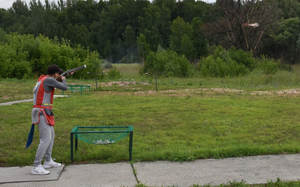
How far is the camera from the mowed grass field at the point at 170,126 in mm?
6719

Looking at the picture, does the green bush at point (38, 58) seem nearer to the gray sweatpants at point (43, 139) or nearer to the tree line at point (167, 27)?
the tree line at point (167, 27)

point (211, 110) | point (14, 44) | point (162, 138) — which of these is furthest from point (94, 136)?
point (14, 44)

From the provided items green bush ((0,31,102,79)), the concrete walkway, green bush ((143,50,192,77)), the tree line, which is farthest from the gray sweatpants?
the tree line

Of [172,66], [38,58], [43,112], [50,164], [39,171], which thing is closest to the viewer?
[39,171]

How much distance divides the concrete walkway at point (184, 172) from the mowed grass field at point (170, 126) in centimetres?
34

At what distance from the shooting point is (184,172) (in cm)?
573

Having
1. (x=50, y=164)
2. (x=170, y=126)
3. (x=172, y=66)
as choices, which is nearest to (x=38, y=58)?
(x=172, y=66)

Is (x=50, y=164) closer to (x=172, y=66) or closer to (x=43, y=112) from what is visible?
(x=43, y=112)

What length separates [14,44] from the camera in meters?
33.8

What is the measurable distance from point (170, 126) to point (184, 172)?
150 inches

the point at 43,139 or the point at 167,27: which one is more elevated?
the point at 167,27

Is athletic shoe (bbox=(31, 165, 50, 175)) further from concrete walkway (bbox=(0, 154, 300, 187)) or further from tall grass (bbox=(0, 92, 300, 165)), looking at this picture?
tall grass (bbox=(0, 92, 300, 165))

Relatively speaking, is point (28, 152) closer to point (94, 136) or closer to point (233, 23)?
point (94, 136)

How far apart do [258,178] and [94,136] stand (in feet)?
9.42
